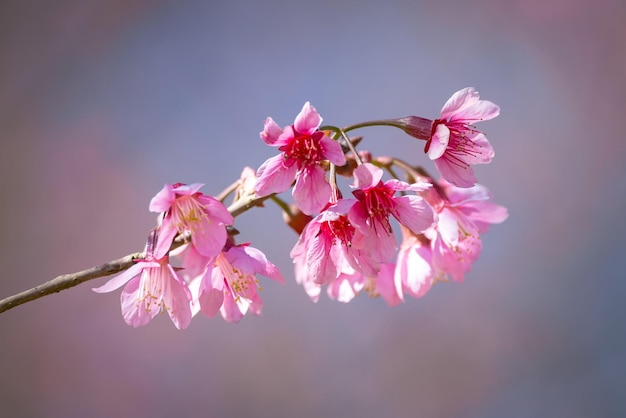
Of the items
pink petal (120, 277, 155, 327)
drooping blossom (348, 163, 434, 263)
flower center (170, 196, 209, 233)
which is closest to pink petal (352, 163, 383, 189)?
drooping blossom (348, 163, 434, 263)

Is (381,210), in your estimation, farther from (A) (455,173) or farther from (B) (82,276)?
(B) (82,276)

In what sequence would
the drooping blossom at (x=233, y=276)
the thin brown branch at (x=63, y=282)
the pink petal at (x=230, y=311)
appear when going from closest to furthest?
the thin brown branch at (x=63, y=282), the drooping blossom at (x=233, y=276), the pink petal at (x=230, y=311)

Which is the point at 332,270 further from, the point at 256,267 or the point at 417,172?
the point at 417,172

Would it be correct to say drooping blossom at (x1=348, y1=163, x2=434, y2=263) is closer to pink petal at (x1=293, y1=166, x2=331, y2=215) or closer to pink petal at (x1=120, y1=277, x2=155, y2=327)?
pink petal at (x1=293, y1=166, x2=331, y2=215)

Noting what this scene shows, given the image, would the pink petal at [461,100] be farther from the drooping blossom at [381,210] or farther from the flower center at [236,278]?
the flower center at [236,278]

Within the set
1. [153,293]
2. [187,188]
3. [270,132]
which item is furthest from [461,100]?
[153,293]

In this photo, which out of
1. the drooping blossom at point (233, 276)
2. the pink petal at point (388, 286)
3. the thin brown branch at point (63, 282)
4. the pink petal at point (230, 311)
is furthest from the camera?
the pink petal at point (388, 286)

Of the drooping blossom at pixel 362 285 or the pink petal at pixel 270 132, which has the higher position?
the pink petal at pixel 270 132

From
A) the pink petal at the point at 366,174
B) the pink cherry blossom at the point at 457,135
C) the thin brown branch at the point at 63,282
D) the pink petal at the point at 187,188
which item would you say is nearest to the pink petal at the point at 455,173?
the pink cherry blossom at the point at 457,135
